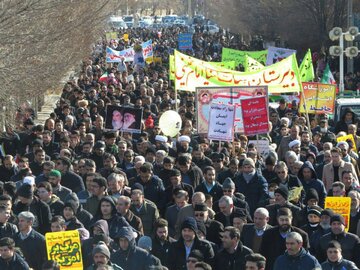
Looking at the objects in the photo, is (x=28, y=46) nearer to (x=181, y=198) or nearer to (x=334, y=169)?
(x=334, y=169)

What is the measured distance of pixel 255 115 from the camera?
19516 millimetres

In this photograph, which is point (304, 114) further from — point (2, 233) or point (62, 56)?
point (2, 233)

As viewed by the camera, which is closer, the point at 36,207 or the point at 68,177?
the point at 36,207

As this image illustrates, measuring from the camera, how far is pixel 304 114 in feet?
80.5

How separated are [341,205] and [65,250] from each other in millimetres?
3318

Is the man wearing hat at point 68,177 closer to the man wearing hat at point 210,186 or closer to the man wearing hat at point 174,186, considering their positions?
the man wearing hat at point 174,186

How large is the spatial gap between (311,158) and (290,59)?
6.38m

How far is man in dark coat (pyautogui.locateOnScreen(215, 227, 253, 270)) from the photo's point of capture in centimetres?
1191

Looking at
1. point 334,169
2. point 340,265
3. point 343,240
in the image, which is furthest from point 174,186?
point 340,265

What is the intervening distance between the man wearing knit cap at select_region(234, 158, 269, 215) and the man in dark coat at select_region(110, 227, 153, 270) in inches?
152

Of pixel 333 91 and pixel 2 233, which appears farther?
pixel 333 91

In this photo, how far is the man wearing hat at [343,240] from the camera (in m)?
12.4

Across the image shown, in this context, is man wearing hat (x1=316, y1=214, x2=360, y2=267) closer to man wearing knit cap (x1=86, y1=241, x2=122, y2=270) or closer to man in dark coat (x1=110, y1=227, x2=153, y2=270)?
man in dark coat (x1=110, y1=227, x2=153, y2=270)

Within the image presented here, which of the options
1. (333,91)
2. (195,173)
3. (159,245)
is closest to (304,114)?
(333,91)
